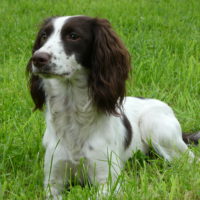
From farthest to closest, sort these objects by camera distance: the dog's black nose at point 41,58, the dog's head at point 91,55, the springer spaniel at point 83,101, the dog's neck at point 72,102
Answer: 1. the dog's neck at point 72,102
2. the springer spaniel at point 83,101
3. the dog's head at point 91,55
4. the dog's black nose at point 41,58

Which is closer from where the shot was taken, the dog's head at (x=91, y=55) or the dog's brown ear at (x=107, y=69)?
the dog's head at (x=91, y=55)

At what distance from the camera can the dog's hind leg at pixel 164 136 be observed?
13.3 ft

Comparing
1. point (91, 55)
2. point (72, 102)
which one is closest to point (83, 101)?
point (72, 102)

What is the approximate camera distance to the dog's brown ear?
3.48m

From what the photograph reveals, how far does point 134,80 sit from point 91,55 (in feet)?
6.74

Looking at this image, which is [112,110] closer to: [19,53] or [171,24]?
[19,53]

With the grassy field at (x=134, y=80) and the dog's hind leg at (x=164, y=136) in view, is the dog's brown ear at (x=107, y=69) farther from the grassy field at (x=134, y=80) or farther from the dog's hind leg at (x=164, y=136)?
the dog's hind leg at (x=164, y=136)

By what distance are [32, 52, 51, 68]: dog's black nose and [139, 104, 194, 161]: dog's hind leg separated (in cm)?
137

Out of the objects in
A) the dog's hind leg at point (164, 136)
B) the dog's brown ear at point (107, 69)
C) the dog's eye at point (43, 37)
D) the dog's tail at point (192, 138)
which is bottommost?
the dog's tail at point (192, 138)

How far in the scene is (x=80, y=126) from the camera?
357cm

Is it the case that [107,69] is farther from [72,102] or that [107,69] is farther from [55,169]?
[55,169]

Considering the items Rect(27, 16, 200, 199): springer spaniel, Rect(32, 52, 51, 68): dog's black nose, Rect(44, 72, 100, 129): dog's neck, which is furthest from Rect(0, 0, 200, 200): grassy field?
Rect(32, 52, 51, 68): dog's black nose

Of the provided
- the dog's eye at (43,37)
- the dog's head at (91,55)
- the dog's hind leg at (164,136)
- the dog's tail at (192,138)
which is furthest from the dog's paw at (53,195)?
the dog's tail at (192,138)

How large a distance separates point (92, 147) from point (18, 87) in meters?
2.10
